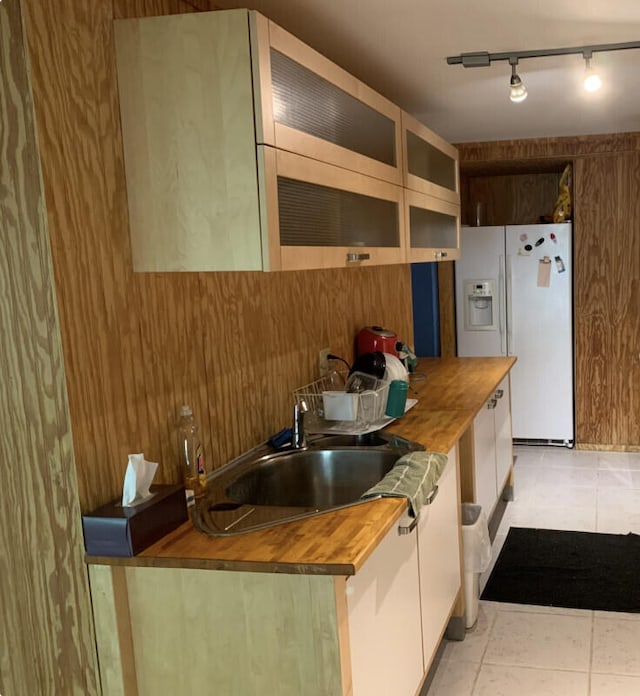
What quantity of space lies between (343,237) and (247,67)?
0.76 meters

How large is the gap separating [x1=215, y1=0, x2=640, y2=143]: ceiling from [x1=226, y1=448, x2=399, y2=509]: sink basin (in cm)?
141

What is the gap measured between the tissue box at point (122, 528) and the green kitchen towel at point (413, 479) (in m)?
0.57

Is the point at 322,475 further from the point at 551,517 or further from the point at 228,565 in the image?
the point at 551,517

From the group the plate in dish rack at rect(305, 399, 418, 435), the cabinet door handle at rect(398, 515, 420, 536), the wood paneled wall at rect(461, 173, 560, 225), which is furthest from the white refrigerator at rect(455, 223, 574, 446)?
the cabinet door handle at rect(398, 515, 420, 536)

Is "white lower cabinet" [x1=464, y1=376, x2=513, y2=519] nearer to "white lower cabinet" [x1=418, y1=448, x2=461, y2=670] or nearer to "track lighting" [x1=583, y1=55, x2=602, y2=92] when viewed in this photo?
"white lower cabinet" [x1=418, y1=448, x2=461, y2=670]

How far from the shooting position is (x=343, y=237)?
2.46 meters

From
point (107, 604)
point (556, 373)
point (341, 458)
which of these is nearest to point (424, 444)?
point (341, 458)

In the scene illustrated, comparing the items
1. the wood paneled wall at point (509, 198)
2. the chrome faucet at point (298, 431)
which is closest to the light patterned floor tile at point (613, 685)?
the chrome faucet at point (298, 431)

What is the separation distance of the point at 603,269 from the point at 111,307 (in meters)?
4.47

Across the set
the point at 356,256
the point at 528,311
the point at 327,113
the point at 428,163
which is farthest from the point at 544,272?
the point at 327,113

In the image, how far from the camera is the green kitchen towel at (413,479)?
2.03 metres

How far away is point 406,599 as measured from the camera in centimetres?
220

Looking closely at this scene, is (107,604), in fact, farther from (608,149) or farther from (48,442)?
(608,149)

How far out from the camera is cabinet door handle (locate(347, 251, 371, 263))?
2486 mm
